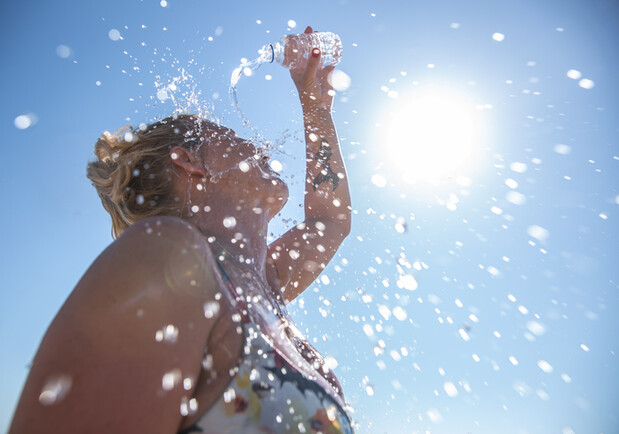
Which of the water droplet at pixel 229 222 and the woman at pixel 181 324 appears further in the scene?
the water droplet at pixel 229 222

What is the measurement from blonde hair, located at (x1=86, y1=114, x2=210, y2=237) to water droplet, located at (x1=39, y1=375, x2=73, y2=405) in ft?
5.34

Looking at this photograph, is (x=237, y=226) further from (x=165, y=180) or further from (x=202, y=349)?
(x=202, y=349)

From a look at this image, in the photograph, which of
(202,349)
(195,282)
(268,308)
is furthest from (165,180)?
(202,349)

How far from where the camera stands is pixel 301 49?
4.02m

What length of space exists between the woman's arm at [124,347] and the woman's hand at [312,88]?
2.76 metres

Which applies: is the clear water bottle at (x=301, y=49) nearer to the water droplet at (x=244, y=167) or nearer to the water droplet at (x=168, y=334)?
the water droplet at (x=244, y=167)

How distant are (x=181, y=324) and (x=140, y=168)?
5.98 feet

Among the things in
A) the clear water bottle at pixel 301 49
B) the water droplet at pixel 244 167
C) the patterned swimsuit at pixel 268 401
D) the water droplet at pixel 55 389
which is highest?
the clear water bottle at pixel 301 49

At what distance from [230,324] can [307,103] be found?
9.34ft

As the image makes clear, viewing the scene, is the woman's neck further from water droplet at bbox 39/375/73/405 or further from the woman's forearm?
water droplet at bbox 39/375/73/405

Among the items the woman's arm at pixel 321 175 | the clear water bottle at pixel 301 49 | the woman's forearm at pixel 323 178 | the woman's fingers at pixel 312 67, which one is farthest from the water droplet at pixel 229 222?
the clear water bottle at pixel 301 49

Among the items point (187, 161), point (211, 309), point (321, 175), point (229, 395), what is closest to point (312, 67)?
point (321, 175)

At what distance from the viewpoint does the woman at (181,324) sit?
1197 mm

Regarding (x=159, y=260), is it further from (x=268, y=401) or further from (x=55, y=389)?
(x=268, y=401)
